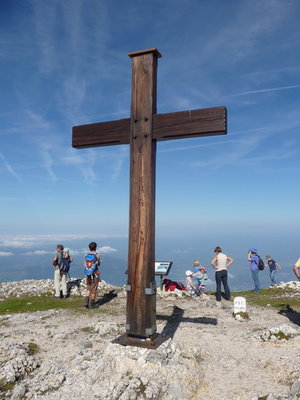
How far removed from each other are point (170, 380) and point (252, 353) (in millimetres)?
2607

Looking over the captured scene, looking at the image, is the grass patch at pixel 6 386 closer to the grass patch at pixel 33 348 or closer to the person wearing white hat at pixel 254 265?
the grass patch at pixel 33 348

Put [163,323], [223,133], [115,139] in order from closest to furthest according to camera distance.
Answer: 1. [223,133]
2. [115,139]
3. [163,323]

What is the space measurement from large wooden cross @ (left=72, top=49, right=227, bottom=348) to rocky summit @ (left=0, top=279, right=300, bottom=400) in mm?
532

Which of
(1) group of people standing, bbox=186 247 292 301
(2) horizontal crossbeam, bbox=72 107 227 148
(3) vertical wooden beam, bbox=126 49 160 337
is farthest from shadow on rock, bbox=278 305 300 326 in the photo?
(2) horizontal crossbeam, bbox=72 107 227 148

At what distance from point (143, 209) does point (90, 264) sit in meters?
6.98

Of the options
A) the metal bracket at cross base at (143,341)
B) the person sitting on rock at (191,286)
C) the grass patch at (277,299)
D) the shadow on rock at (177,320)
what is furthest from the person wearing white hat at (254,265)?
the metal bracket at cross base at (143,341)

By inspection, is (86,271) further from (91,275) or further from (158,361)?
(158,361)

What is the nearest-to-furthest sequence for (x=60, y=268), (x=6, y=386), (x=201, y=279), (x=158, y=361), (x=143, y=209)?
(x=158, y=361), (x=6, y=386), (x=143, y=209), (x=60, y=268), (x=201, y=279)

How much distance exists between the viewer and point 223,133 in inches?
211

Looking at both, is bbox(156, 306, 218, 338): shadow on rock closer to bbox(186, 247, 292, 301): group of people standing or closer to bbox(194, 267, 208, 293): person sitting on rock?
bbox(186, 247, 292, 301): group of people standing

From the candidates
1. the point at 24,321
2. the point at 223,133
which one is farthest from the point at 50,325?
the point at 223,133

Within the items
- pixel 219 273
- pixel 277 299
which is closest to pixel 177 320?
pixel 219 273

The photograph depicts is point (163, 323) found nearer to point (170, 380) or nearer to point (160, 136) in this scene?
point (170, 380)

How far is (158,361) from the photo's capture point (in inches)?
212
